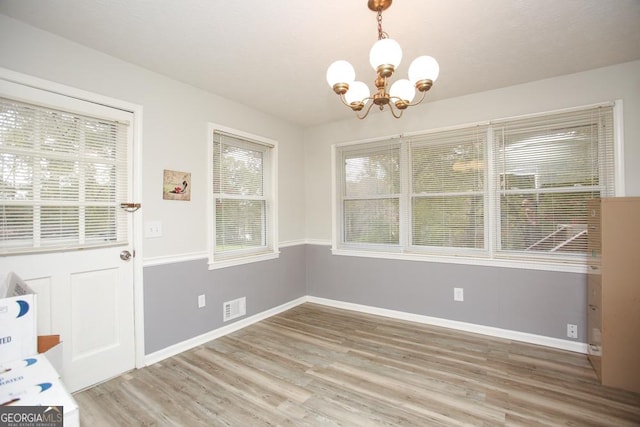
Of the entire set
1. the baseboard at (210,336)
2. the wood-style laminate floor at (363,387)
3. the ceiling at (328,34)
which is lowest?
the wood-style laminate floor at (363,387)

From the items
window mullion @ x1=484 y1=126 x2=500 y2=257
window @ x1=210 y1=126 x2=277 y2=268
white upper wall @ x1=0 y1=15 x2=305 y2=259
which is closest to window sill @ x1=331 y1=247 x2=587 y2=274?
window mullion @ x1=484 y1=126 x2=500 y2=257

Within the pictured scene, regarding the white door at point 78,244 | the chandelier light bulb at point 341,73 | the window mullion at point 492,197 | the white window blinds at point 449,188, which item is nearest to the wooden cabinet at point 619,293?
the window mullion at point 492,197

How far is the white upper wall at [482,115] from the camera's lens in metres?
2.56

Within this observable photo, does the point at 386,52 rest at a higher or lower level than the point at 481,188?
higher

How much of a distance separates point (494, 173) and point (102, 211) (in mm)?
3664

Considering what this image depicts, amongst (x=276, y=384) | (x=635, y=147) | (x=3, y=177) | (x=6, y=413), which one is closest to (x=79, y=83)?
(x=3, y=177)

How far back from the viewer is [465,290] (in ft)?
10.7

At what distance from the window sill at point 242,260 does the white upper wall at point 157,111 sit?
0.70ft

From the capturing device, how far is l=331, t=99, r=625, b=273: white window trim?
260 cm

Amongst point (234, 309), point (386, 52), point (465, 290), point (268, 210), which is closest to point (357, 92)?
point (386, 52)

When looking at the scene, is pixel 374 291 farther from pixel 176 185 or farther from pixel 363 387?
pixel 176 185

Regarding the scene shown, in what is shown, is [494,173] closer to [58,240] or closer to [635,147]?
[635,147]

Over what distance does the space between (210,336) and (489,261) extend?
3.02 metres

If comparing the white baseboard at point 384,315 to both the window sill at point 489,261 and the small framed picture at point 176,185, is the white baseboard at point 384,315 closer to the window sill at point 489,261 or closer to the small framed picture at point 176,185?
the window sill at point 489,261
